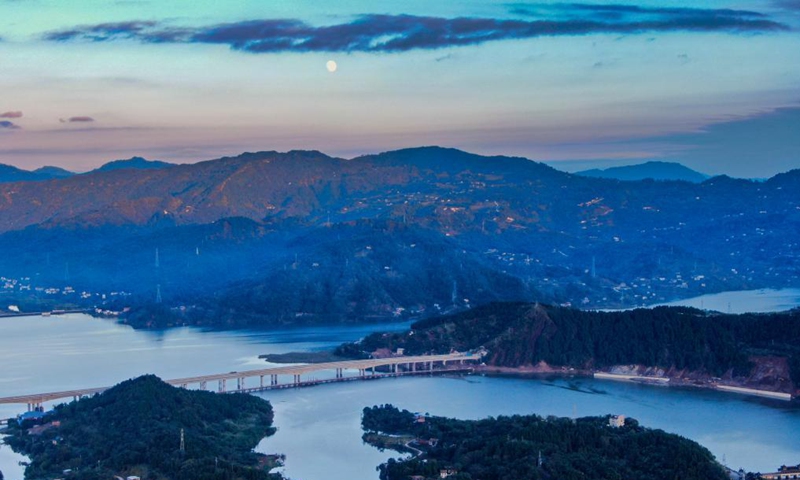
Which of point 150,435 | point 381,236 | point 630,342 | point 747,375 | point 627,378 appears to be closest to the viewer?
point 150,435

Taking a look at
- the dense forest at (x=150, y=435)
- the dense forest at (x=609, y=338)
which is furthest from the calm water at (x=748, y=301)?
the dense forest at (x=150, y=435)

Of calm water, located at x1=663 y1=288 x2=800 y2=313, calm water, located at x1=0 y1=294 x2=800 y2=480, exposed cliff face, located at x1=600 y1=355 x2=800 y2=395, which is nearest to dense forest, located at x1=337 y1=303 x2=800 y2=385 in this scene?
exposed cliff face, located at x1=600 y1=355 x2=800 y2=395

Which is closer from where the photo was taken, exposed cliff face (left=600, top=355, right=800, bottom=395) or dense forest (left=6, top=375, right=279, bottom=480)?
dense forest (left=6, top=375, right=279, bottom=480)

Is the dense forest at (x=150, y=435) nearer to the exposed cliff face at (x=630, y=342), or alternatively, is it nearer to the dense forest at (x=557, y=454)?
the dense forest at (x=557, y=454)

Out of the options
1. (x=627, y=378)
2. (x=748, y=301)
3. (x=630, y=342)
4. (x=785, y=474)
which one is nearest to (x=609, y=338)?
(x=630, y=342)

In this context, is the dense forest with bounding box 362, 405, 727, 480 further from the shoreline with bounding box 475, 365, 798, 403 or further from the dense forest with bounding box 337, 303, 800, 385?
the dense forest with bounding box 337, 303, 800, 385

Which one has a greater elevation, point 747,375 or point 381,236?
point 381,236

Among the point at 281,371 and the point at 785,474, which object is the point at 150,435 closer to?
the point at 281,371
